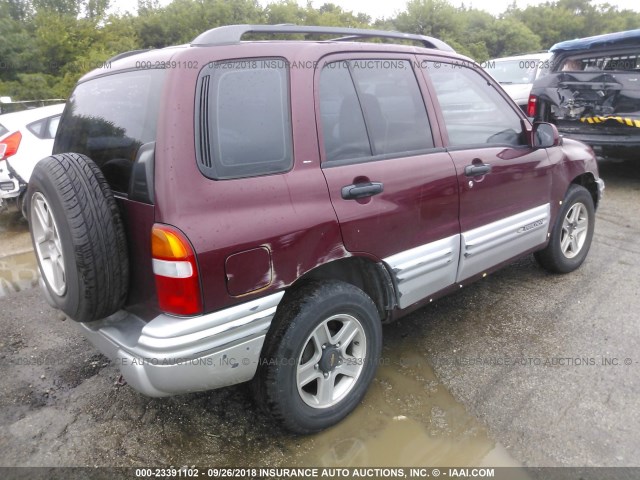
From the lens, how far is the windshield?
10297 millimetres

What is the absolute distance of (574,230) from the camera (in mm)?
4168

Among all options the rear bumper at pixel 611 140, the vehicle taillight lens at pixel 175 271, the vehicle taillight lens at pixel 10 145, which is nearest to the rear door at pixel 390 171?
the vehicle taillight lens at pixel 175 271

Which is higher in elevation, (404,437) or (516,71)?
(516,71)

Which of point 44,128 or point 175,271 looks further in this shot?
point 44,128

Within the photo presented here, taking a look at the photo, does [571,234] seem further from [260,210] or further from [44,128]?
[44,128]

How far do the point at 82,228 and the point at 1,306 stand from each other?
2596 mm

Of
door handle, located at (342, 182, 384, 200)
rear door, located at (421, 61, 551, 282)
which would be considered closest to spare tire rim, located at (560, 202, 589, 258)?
rear door, located at (421, 61, 551, 282)

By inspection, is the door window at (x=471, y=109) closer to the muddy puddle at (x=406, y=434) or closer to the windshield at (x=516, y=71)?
the muddy puddle at (x=406, y=434)

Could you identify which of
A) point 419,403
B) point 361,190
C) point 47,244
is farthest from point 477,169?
point 47,244

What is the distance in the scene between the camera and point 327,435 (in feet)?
8.21

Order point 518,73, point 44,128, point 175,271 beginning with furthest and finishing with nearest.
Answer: point 518,73 → point 44,128 → point 175,271

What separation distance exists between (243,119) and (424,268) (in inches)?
51.3

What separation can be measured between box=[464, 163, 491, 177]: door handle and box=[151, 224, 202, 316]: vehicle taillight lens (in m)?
1.76

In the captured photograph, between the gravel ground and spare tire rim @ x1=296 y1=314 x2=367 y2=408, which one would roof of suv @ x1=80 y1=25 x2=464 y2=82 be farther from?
the gravel ground
